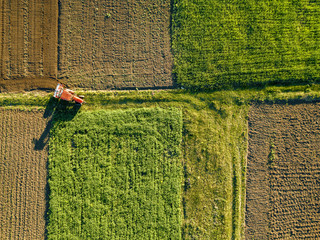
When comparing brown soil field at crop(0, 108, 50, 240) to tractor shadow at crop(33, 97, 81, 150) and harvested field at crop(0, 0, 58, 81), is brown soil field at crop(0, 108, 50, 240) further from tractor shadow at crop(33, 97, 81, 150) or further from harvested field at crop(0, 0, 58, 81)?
harvested field at crop(0, 0, 58, 81)

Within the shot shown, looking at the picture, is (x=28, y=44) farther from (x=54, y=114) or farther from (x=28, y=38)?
(x=54, y=114)

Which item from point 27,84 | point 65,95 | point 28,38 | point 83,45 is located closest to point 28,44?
point 28,38

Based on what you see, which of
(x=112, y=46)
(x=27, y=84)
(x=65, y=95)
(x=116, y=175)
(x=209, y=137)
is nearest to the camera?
(x=65, y=95)

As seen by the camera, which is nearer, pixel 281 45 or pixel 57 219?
pixel 57 219

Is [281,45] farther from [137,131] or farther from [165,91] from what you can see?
[137,131]

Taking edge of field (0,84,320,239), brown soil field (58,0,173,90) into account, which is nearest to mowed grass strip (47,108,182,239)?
edge of field (0,84,320,239)

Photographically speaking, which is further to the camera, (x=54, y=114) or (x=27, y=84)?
(x=27, y=84)

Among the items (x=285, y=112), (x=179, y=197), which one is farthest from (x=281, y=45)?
(x=179, y=197)
